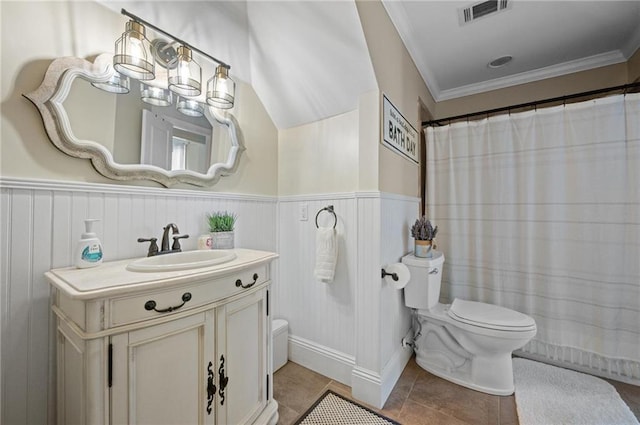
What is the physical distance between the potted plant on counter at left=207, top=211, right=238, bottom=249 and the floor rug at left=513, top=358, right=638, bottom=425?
1913 millimetres

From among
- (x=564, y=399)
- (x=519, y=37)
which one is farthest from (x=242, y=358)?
(x=519, y=37)

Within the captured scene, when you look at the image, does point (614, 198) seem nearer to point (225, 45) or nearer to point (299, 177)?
point (299, 177)

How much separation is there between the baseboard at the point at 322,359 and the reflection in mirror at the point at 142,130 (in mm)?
1398

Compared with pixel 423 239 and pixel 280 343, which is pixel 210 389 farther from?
pixel 423 239

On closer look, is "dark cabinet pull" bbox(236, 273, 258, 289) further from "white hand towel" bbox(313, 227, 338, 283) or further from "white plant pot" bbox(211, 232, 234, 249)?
"white hand towel" bbox(313, 227, 338, 283)

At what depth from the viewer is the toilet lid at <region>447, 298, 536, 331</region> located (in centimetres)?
158

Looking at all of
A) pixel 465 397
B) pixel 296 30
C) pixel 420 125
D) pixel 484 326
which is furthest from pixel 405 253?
pixel 296 30

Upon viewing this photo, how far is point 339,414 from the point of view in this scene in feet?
4.70

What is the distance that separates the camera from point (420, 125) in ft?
7.74

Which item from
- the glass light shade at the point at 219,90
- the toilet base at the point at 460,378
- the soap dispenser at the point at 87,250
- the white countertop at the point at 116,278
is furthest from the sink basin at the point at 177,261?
the toilet base at the point at 460,378

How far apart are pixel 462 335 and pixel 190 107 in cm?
222

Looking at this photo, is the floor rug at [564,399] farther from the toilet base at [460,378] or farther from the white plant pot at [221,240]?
the white plant pot at [221,240]

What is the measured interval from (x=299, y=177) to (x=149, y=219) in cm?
100

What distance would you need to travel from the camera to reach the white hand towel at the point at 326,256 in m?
1.65
